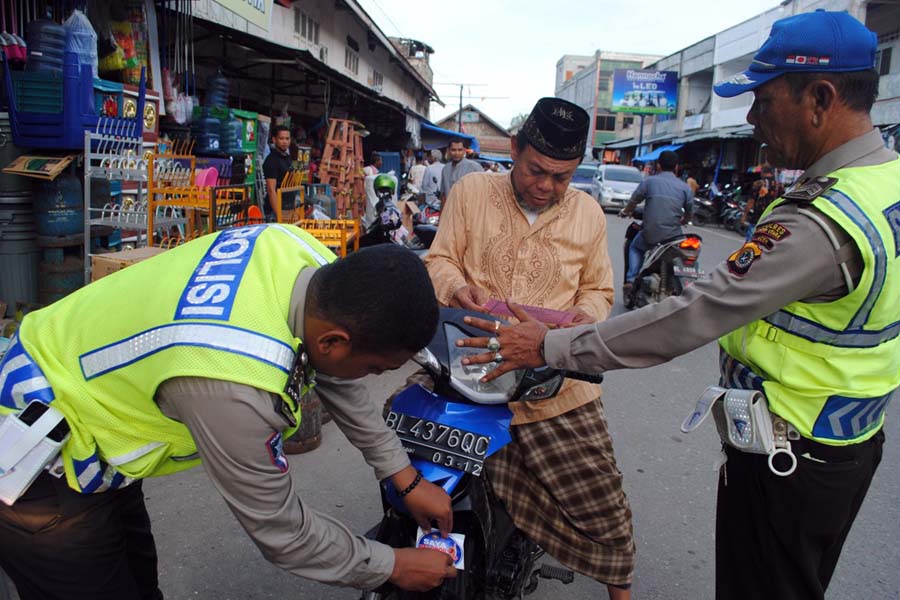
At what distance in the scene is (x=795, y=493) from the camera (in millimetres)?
1658

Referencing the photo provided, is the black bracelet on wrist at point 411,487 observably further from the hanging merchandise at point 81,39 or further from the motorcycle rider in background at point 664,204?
the motorcycle rider in background at point 664,204

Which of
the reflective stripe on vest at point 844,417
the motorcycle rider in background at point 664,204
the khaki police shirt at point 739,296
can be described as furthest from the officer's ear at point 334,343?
the motorcycle rider in background at point 664,204

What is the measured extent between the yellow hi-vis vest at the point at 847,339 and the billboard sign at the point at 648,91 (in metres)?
39.4

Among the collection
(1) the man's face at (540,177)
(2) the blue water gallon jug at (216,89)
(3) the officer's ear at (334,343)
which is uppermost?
(2) the blue water gallon jug at (216,89)

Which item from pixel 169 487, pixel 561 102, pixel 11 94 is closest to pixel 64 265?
pixel 11 94

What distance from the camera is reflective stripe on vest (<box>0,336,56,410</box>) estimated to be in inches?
55.6

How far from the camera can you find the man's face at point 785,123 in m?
1.66

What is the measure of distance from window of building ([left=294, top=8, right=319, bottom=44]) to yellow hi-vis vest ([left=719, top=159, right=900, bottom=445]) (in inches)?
559

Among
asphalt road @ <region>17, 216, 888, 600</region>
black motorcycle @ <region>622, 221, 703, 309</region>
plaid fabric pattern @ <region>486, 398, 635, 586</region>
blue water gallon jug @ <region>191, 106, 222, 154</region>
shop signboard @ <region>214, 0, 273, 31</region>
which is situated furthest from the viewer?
shop signboard @ <region>214, 0, 273, 31</region>

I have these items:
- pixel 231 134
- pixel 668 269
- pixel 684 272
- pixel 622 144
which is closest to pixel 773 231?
pixel 684 272

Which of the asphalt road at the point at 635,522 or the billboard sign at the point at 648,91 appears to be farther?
the billboard sign at the point at 648,91

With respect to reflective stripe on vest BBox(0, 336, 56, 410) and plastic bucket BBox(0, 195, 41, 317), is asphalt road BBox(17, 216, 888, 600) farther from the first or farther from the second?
plastic bucket BBox(0, 195, 41, 317)

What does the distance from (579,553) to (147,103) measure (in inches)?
216

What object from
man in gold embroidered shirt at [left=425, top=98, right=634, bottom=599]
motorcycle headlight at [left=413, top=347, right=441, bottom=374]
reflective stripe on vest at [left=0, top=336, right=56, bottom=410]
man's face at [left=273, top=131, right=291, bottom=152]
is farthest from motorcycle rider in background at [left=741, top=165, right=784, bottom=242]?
reflective stripe on vest at [left=0, top=336, right=56, bottom=410]
